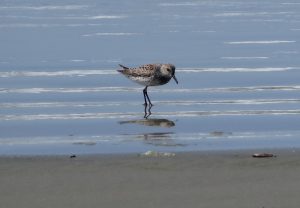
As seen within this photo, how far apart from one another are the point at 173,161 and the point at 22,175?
1.49m

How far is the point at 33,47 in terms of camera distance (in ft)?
73.2

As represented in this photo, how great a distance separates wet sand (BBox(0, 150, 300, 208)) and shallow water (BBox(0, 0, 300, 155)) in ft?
2.83

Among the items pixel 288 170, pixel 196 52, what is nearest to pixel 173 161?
pixel 288 170

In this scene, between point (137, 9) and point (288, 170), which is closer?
point (288, 170)

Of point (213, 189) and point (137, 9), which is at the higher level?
point (137, 9)

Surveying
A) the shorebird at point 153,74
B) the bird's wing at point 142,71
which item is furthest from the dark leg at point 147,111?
the bird's wing at point 142,71

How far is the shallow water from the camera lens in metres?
11.8

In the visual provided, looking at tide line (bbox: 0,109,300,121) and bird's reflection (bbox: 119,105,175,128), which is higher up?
tide line (bbox: 0,109,300,121)

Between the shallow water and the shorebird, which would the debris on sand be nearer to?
the shallow water

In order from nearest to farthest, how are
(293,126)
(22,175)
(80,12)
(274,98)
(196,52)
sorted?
(22,175) → (293,126) → (274,98) → (196,52) → (80,12)

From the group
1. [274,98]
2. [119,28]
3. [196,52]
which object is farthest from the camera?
[119,28]

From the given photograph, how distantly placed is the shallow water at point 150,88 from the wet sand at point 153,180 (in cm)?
86

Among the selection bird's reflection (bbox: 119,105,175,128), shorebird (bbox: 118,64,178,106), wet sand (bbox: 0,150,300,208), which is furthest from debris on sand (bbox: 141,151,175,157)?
shorebird (bbox: 118,64,178,106)

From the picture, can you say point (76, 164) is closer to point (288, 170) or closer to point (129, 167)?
point (129, 167)
